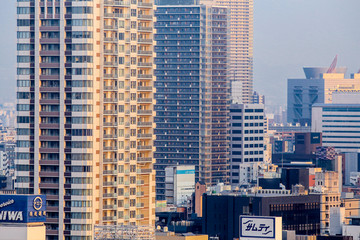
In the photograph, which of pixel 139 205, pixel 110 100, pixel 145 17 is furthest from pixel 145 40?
pixel 139 205

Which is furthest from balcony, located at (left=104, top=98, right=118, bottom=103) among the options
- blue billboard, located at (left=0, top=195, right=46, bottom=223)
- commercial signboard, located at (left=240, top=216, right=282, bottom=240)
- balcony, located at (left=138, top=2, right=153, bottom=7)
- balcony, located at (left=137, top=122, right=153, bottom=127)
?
blue billboard, located at (left=0, top=195, right=46, bottom=223)

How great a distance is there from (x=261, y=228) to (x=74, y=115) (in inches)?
1077

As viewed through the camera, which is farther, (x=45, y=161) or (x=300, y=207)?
(x=300, y=207)

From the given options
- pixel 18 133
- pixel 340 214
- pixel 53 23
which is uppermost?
pixel 53 23

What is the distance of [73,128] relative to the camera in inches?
5541

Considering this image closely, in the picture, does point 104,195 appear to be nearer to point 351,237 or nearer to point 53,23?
point 53,23

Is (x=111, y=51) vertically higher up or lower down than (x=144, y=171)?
higher up

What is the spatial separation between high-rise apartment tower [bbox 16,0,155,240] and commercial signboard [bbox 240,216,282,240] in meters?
20.9

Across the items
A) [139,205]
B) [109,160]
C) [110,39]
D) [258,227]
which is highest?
[110,39]

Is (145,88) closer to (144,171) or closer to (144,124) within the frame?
(144,124)

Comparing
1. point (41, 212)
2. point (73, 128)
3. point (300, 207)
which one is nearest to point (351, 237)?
point (300, 207)

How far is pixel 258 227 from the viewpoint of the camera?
12181 cm

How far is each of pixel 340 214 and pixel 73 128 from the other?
66.7 m

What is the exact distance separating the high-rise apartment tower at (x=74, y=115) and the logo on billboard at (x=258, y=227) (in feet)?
68.5
